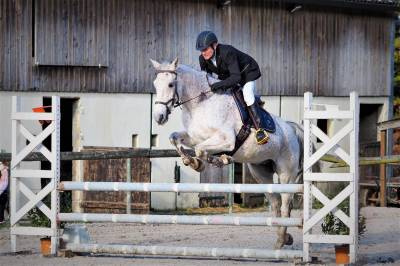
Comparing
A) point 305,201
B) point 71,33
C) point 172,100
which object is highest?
point 71,33

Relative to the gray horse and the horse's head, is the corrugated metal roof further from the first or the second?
the horse's head

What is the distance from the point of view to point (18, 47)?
20.3 meters

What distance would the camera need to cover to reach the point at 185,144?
34.9 feet

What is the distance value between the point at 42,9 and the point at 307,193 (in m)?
12.4

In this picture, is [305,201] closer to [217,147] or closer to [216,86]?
[217,147]

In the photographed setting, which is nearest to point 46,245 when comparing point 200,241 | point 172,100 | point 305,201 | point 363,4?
point 172,100

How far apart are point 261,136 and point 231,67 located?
92 cm

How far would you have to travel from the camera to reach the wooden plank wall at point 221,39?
808 inches

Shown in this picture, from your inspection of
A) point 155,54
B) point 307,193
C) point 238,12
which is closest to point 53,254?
point 307,193

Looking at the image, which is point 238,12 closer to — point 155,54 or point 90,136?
point 155,54

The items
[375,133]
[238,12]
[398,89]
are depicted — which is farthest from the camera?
[398,89]

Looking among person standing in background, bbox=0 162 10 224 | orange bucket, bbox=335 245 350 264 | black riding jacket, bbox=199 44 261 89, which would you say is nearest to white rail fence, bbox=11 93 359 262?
orange bucket, bbox=335 245 350 264

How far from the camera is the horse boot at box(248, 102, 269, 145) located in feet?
35.1

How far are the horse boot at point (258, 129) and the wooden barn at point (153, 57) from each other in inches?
374
